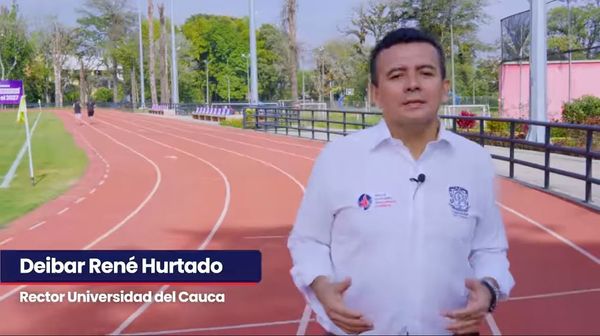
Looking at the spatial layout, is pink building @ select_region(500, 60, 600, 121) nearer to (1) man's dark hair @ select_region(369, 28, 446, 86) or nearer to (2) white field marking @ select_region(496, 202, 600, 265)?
(2) white field marking @ select_region(496, 202, 600, 265)

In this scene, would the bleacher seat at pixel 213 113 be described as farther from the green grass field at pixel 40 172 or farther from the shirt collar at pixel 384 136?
the shirt collar at pixel 384 136

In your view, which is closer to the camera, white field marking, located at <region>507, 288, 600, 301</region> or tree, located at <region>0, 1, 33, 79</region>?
white field marking, located at <region>507, 288, 600, 301</region>

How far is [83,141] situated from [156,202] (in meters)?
19.8

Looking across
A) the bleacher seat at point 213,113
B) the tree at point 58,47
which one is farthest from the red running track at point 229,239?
the tree at point 58,47

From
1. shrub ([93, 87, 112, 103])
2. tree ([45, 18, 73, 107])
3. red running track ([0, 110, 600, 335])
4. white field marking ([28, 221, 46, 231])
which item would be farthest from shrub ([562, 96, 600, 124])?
shrub ([93, 87, 112, 103])

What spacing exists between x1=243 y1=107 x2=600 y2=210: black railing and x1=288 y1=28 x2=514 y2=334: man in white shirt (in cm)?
735

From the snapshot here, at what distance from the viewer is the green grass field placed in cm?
1306

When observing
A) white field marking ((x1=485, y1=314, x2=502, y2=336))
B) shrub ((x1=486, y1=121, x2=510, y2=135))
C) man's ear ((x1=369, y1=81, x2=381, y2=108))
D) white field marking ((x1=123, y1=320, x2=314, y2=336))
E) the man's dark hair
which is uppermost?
the man's dark hair

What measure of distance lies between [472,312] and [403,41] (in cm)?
82

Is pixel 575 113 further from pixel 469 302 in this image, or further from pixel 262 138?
pixel 469 302

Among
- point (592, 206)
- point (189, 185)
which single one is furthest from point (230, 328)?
point (189, 185)

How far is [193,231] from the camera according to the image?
9766 millimetres

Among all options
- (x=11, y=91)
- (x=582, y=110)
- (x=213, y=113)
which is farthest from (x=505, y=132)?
(x=213, y=113)

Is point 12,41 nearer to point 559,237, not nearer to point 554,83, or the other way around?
point 554,83
